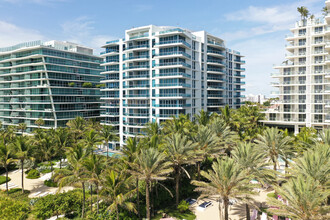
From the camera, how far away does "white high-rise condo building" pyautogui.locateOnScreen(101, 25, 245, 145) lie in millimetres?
64456

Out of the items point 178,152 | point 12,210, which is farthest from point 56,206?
point 178,152

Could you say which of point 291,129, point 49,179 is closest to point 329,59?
point 291,129

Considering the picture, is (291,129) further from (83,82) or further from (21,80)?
(21,80)

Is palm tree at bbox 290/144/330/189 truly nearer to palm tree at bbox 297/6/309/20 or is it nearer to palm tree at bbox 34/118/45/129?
palm tree at bbox 297/6/309/20

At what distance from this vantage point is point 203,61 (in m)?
76.6

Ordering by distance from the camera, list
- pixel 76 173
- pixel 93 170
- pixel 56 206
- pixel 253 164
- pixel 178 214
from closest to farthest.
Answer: pixel 93 170, pixel 253 164, pixel 76 173, pixel 56 206, pixel 178 214

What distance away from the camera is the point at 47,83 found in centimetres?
8112

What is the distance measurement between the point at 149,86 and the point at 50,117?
4077 centimetres

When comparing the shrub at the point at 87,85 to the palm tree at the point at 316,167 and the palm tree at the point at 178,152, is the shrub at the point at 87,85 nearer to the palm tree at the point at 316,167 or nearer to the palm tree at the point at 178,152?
the palm tree at the point at 178,152

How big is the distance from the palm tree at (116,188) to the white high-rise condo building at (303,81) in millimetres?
57797

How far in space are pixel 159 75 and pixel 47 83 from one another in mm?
44797

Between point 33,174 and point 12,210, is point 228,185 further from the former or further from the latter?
point 33,174

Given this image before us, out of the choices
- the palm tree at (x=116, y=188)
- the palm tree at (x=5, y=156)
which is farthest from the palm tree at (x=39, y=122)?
the palm tree at (x=116, y=188)

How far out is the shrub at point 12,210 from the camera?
91.8ft
